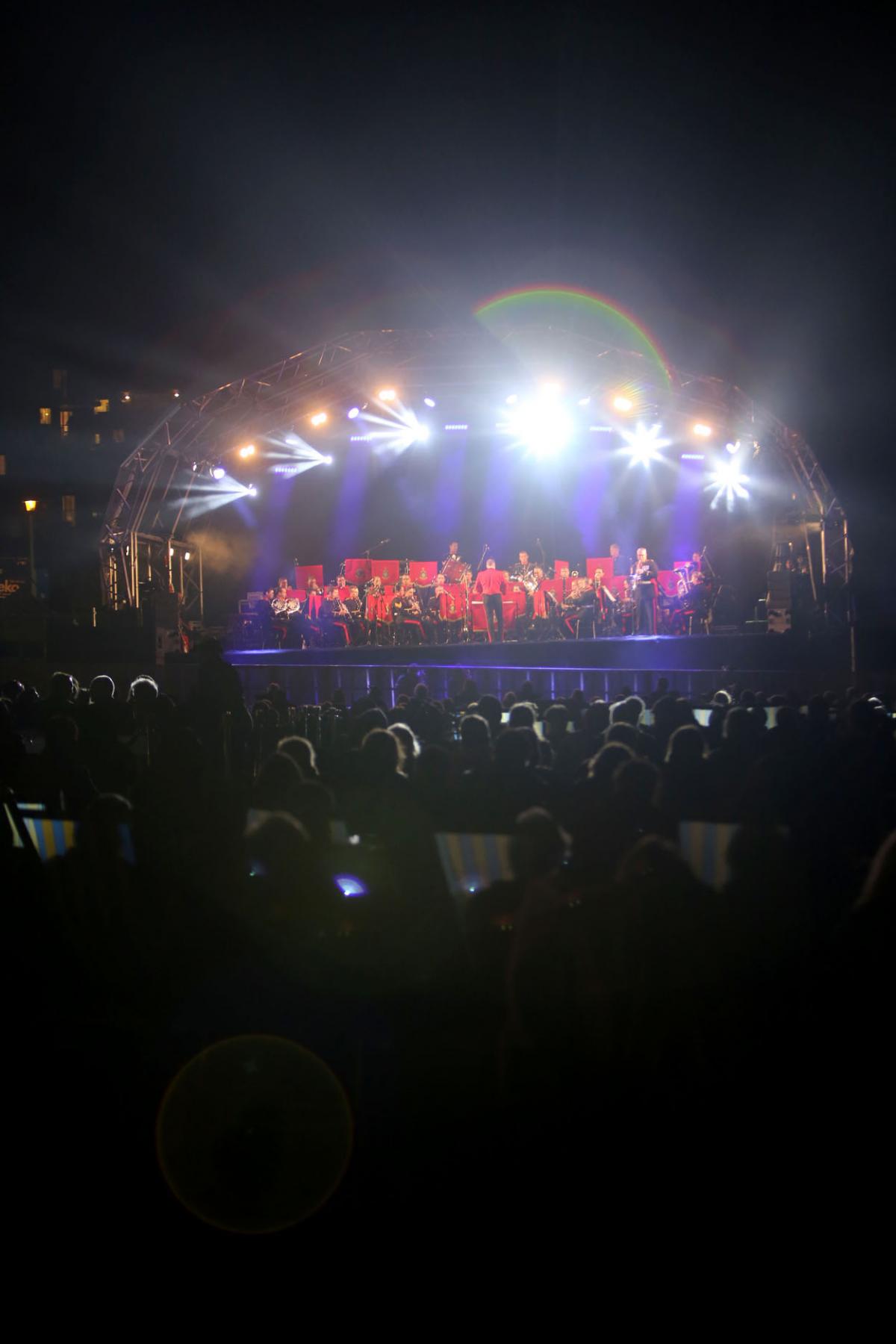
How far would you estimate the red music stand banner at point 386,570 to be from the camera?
76.6 ft

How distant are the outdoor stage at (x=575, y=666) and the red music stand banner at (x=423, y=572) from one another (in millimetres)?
3346

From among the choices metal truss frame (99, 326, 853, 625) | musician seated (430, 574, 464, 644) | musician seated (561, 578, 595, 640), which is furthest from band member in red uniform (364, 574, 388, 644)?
metal truss frame (99, 326, 853, 625)

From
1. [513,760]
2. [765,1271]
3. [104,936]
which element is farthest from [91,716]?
[765,1271]

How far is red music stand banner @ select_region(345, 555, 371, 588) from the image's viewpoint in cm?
2298

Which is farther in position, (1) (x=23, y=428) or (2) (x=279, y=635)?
(1) (x=23, y=428)

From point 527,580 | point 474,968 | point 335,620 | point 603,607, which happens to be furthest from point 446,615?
point 474,968

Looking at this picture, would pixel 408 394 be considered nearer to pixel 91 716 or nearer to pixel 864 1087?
pixel 91 716

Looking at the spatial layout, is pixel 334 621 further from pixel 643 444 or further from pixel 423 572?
pixel 643 444

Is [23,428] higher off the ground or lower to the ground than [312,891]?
higher

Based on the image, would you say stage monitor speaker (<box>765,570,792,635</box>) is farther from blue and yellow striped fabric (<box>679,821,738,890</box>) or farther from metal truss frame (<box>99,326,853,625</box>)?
blue and yellow striped fabric (<box>679,821,738,890</box>)

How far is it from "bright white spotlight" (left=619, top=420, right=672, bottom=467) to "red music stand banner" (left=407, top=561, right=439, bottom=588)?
597 cm

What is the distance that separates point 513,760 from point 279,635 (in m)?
16.3

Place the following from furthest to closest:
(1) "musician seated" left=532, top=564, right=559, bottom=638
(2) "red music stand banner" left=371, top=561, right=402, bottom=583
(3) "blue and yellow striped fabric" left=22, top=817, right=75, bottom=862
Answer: (2) "red music stand banner" left=371, top=561, right=402, bottom=583 → (1) "musician seated" left=532, top=564, right=559, bottom=638 → (3) "blue and yellow striped fabric" left=22, top=817, right=75, bottom=862

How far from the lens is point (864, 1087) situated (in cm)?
270
